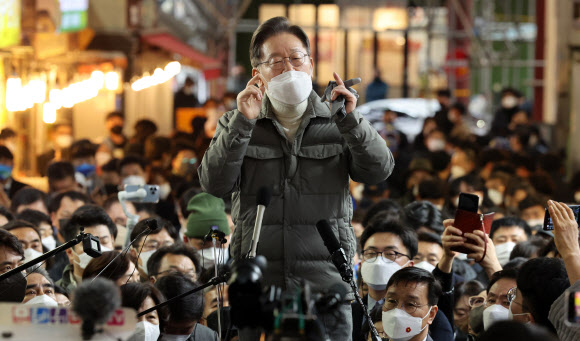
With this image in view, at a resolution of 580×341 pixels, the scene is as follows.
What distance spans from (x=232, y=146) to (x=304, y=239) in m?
0.57

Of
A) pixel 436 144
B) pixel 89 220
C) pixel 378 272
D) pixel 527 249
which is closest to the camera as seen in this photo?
pixel 378 272

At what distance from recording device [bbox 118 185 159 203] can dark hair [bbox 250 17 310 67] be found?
9.03ft

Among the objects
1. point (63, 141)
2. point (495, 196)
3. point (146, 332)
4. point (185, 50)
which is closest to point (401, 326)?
point (146, 332)

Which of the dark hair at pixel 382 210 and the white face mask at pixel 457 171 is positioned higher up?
the dark hair at pixel 382 210

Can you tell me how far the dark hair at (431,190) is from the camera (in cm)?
1134

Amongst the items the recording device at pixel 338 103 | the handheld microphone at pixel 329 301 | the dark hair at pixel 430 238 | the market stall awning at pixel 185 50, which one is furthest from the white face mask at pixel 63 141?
the handheld microphone at pixel 329 301

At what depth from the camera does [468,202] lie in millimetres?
5836

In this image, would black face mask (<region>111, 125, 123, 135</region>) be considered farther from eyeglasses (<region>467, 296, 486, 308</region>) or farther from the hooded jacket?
the hooded jacket

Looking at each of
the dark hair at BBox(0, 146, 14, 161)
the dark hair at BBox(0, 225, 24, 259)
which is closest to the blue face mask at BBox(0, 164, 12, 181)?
the dark hair at BBox(0, 146, 14, 161)

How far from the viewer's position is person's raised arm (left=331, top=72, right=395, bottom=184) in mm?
5008

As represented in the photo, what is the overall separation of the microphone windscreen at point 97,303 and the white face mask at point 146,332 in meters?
2.56

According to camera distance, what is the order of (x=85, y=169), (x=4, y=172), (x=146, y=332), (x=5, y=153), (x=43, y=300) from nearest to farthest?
(x=146, y=332) < (x=43, y=300) < (x=4, y=172) < (x=5, y=153) < (x=85, y=169)

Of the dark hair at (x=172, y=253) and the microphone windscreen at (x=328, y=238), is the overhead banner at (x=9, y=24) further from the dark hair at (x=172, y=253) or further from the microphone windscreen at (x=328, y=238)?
the microphone windscreen at (x=328, y=238)

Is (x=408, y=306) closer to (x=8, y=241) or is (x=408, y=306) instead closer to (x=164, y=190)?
(x=8, y=241)
